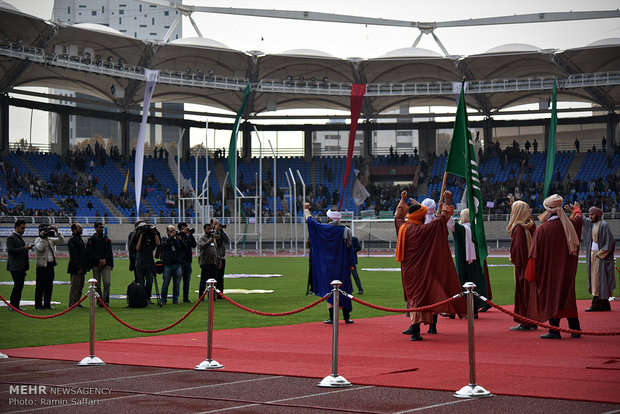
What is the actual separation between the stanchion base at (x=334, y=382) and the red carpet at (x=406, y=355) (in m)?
0.30

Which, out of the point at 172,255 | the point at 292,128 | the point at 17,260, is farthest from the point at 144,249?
the point at 292,128

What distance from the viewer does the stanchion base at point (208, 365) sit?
8938mm

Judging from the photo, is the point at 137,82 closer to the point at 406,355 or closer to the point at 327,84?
the point at 327,84

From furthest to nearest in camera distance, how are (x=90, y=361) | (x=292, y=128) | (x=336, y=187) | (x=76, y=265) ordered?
(x=292, y=128)
(x=336, y=187)
(x=76, y=265)
(x=90, y=361)

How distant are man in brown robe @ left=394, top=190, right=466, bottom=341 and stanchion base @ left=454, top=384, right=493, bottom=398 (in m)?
4.05

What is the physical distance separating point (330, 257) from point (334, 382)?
19.4ft

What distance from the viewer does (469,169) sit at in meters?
12.9

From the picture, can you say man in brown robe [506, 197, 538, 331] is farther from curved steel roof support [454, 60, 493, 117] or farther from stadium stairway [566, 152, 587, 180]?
stadium stairway [566, 152, 587, 180]

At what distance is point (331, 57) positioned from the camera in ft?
184

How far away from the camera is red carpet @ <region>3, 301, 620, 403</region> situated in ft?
25.7

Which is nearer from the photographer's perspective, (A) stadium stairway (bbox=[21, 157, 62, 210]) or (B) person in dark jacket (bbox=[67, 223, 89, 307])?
(B) person in dark jacket (bbox=[67, 223, 89, 307])

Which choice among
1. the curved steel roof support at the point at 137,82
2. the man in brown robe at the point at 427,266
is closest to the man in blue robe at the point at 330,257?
the man in brown robe at the point at 427,266

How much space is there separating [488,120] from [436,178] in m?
7.54

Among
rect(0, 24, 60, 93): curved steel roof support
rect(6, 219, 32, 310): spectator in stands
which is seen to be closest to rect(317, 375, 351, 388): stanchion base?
rect(6, 219, 32, 310): spectator in stands
